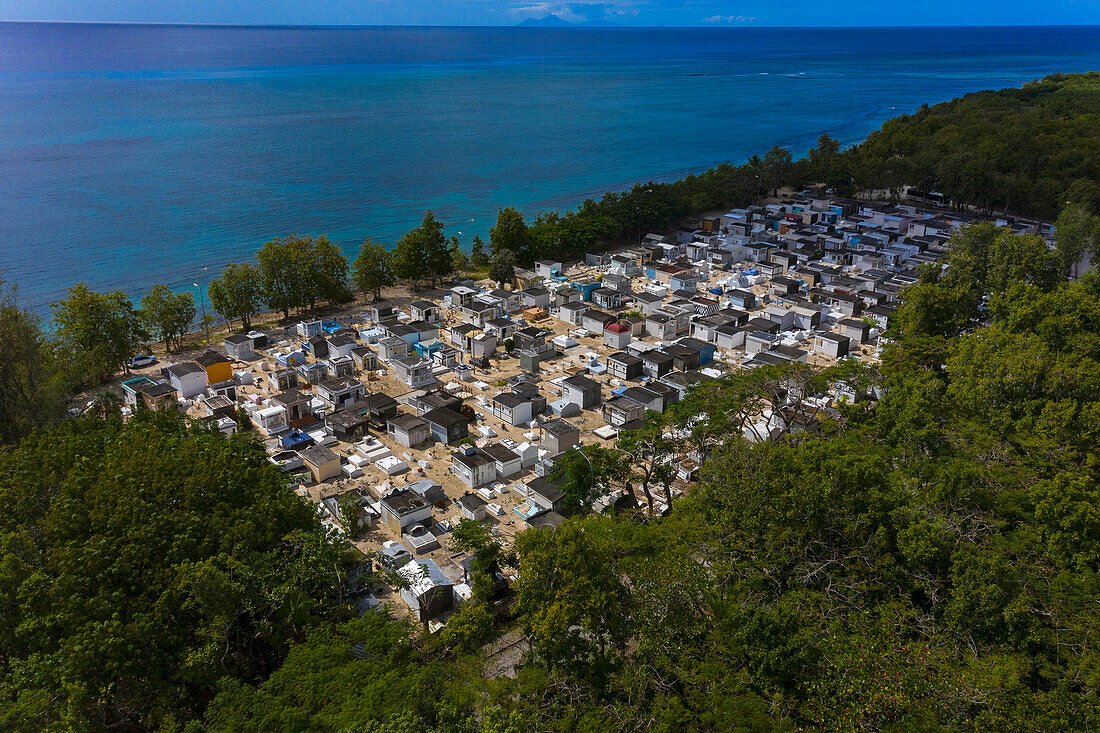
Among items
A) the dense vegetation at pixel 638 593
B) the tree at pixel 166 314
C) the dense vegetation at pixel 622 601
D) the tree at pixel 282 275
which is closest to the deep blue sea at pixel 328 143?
the tree at pixel 282 275

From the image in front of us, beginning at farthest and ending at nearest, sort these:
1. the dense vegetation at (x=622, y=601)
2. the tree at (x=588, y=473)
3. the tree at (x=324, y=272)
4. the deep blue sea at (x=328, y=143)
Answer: the deep blue sea at (x=328, y=143)
the tree at (x=324, y=272)
the tree at (x=588, y=473)
the dense vegetation at (x=622, y=601)

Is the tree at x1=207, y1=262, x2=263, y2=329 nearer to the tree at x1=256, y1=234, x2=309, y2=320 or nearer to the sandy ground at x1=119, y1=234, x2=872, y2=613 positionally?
the tree at x1=256, y1=234, x2=309, y2=320

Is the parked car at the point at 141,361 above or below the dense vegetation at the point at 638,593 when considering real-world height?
below

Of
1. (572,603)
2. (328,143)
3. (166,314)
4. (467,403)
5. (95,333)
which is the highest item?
(328,143)

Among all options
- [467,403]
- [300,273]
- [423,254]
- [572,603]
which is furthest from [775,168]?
[572,603]

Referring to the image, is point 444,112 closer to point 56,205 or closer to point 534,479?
point 56,205

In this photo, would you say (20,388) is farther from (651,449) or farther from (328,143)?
(328,143)

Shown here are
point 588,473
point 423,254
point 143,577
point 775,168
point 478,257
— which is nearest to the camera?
point 143,577

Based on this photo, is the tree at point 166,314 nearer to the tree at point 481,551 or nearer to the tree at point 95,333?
the tree at point 95,333
